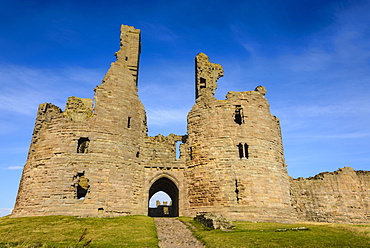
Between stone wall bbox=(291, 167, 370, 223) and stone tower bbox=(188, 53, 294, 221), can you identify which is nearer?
stone tower bbox=(188, 53, 294, 221)

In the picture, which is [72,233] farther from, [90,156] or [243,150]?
[243,150]

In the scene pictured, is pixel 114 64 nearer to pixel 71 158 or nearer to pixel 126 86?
pixel 126 86

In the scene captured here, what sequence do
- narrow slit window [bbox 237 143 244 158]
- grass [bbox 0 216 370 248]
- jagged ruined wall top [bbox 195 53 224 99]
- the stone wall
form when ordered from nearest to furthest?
grass [bbox 0 216 370 248] → narrow slit window [bbox 237 143 244 158] → the stone wall → jagged ruined wall top [bbox 195 53 224 99]

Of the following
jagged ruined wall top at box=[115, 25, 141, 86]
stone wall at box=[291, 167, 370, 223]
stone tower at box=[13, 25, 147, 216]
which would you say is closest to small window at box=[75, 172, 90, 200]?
stone tower at box=[13, 25, 147, 216]

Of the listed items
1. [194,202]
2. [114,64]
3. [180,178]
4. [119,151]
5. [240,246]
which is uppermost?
[114,64]

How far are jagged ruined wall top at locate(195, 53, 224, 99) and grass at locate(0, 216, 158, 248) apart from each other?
13360mm

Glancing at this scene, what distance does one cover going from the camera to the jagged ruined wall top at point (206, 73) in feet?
A: 81.0

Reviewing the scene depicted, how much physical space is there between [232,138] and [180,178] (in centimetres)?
528

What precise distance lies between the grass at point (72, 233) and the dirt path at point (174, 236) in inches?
16.1

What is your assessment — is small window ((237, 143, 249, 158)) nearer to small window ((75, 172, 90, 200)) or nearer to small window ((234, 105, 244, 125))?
small window ((234, 105, 244, 125))

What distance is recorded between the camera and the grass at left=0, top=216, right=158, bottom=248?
33.2 feet

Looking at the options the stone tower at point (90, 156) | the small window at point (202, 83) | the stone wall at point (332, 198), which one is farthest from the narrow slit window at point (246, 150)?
the stone tower at point (90, 156)

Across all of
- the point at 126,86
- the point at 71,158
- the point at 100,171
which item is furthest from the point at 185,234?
the point at 126,86

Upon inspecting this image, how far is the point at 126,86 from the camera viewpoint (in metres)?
23.0
